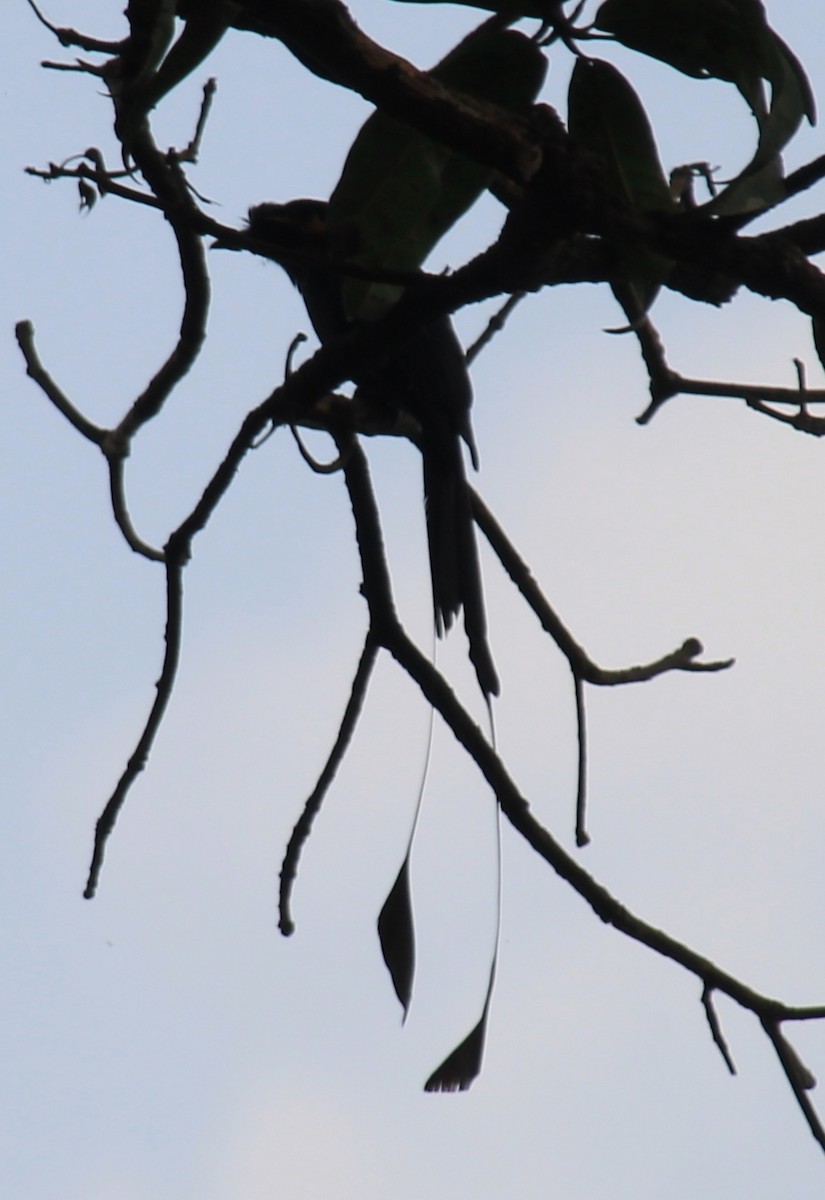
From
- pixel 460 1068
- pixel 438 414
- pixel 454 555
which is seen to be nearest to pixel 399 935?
pixel 460 1068

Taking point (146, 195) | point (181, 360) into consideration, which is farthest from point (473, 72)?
point (181, 360)

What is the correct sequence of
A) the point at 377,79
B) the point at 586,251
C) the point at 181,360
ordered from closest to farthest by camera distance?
the point at 377,79, the point at 586,251, the point at 181,360

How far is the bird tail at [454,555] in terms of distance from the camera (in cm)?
211

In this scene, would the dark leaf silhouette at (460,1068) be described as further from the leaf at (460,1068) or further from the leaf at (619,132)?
the leaf at (619,132)

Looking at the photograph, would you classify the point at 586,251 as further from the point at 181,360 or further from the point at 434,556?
the point at 434,556

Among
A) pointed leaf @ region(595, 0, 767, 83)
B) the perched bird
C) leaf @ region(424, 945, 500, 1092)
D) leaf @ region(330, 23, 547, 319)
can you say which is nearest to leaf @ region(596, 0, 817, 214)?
pointed leaf @ region(595, 0, 767, 83)

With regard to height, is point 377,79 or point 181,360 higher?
point 181,360

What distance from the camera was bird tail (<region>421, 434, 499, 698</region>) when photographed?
211cm

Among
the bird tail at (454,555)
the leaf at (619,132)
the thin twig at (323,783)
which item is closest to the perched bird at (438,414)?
the bird tail at (454,555)

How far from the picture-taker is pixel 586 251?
1061 millimetres

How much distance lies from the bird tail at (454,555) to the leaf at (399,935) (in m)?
0.33

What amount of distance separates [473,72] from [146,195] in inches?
14.5

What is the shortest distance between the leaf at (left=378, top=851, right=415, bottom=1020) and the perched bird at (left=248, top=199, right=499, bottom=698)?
0.33 meters

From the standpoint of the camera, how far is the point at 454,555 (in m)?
2.35
